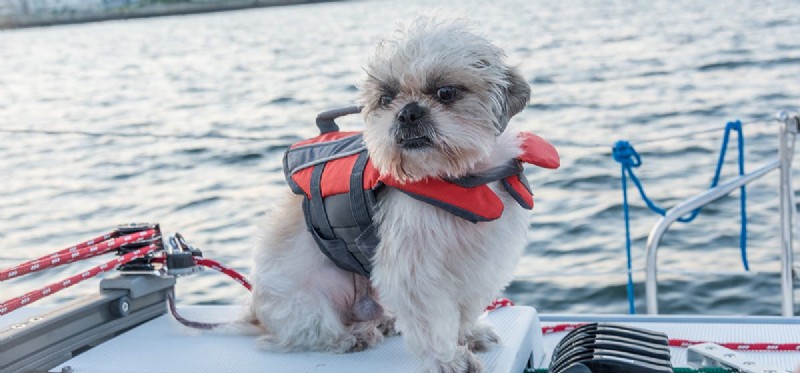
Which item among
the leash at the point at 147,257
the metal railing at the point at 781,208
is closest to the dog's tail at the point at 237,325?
the leash at the point at 147,257

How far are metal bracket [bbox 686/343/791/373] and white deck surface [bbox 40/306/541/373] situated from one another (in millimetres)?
441

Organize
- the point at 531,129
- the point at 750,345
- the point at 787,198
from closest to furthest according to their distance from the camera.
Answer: the point at 750,345, the point at 787,198, the point at 531,129

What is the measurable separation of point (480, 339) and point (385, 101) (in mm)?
732

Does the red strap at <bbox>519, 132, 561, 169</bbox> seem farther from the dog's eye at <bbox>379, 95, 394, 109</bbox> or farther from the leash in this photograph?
the leash

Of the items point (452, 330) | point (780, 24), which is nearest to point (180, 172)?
point (452, 330)

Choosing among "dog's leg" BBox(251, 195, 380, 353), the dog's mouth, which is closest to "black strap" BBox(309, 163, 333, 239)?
"dog's leg" BBox(251, 195, 380, 353)

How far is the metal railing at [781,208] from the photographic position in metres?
3.61

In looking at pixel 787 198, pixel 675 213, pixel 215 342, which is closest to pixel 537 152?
pixel 215 342

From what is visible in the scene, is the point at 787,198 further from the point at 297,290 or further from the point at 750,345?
the point at 297,290

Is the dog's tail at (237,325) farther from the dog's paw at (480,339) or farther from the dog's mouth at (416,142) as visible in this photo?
the dog's mouth at (416,142)

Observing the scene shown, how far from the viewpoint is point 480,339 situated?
2.67 m

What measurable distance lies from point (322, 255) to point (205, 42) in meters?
28.7

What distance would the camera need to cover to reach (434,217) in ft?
7.92

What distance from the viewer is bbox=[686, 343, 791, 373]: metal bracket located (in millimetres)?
2354
